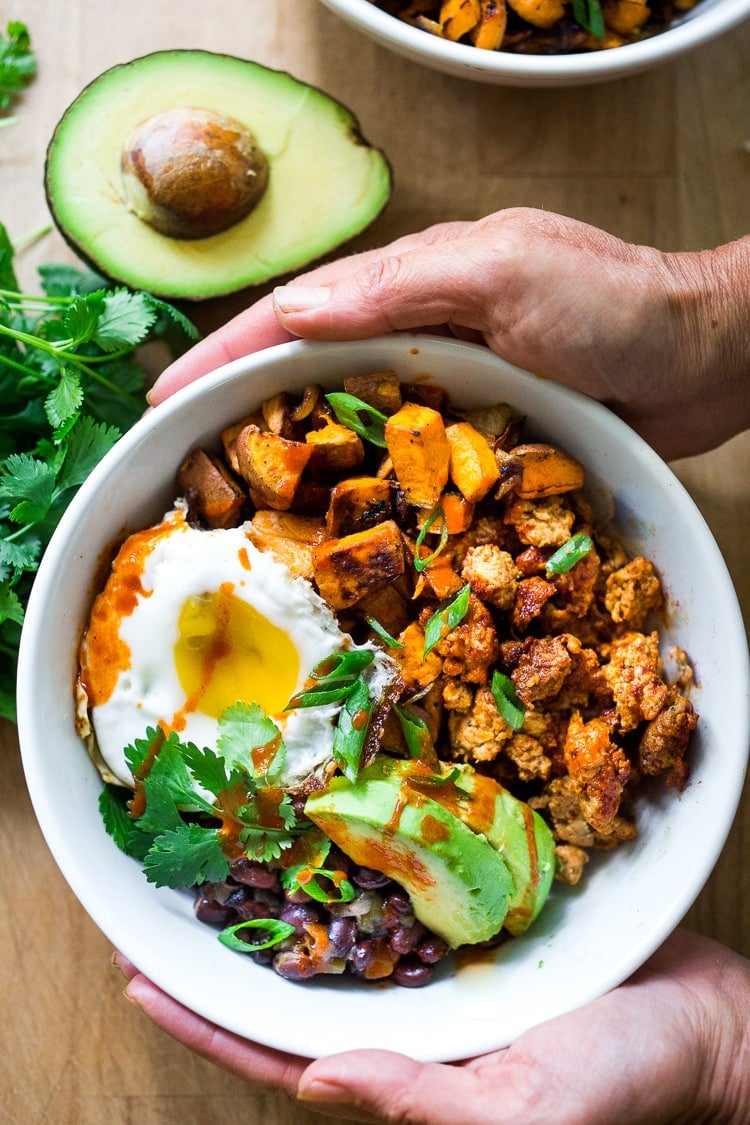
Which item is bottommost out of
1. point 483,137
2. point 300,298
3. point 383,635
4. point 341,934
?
point 341,934

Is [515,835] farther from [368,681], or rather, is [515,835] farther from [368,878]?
[368,681]

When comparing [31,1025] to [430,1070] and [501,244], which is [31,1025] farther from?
[501,244]

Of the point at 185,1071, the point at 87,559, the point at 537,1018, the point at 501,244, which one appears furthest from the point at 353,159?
the point at 185,1071

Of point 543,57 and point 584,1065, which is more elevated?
point 543,57

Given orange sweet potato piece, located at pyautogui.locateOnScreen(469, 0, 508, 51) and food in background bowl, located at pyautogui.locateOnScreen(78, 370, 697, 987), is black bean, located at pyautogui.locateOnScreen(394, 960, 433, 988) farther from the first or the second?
orange sweet potato piece, located at pyautogui.locateOnScreen(469, 0, 508, 51)

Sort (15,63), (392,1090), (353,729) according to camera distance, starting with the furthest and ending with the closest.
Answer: (15,63) → (353,729) → (392,1090)

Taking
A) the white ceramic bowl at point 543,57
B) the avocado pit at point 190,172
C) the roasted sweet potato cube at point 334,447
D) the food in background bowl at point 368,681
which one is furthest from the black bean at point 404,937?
the white ceramic bowl at point 543,57

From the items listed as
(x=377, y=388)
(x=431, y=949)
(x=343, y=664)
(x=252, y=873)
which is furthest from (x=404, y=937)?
(x=377, y=388)
